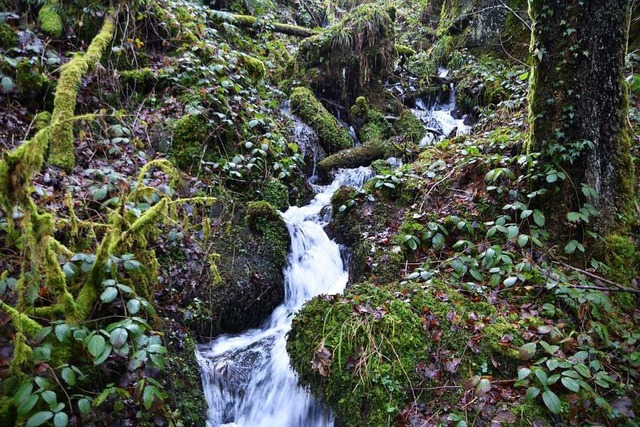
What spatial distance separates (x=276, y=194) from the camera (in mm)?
Result: 5938

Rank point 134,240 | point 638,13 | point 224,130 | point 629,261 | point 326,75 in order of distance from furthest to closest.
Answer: point 326,75 < point 638,13 < point 224,130 < point 629,261 < point 134,240

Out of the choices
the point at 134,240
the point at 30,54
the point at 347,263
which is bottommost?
the point at 347,263

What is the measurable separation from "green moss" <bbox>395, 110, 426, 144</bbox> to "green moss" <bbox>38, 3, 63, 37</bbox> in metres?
6.24

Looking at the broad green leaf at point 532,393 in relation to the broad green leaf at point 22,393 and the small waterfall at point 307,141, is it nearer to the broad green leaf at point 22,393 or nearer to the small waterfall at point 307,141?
the broad green leaf at point 22,393

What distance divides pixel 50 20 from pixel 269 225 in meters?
4.11

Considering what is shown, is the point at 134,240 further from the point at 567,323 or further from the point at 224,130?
the point at 567,323

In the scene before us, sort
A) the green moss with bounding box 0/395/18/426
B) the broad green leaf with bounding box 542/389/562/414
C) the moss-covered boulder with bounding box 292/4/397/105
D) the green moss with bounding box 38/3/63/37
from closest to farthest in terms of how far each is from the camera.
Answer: the green moss with bounding box 0/395/18/426
the broad green leaf with bounding box 542/389/562/414
the green moss with bounding box 38/3/63/37
the moss-covered boulder with bounding box 292/4/397/105

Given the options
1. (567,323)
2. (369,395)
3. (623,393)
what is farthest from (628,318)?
(369,395)

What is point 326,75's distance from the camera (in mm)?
9562

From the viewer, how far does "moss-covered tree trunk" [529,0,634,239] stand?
3.56 metres

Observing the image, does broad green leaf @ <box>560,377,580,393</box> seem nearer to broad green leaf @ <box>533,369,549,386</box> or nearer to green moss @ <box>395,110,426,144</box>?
broad green leaf @ <box>533,369,549,386</box>

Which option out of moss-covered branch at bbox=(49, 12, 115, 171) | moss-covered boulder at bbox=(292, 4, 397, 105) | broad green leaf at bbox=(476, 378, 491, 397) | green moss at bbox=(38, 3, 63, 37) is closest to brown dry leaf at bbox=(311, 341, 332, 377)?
broad green leaf at bbox=(476, 378, 491, 397)

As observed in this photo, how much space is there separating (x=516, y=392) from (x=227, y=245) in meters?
3.37

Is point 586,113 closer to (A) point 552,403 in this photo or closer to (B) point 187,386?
(A) point 552,403
